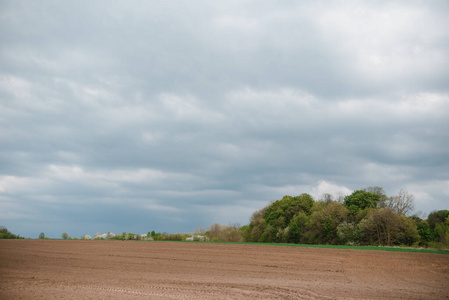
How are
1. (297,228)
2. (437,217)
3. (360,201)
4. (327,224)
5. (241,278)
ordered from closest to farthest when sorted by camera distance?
1. (241,278)
2. (327,224)
3. (360,201)
4. (297,228)
5. (437,217)

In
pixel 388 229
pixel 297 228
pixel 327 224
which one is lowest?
pixel 388 229

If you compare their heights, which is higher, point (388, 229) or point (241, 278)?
point (388, 229)

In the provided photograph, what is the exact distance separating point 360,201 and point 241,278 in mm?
47288

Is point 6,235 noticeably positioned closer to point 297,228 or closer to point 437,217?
point 297,228

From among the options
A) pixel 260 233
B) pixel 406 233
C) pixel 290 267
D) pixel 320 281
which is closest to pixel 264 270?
pixel 290 267

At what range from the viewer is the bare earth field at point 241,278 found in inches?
626

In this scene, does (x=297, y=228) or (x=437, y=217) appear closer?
(x=297, y=228)

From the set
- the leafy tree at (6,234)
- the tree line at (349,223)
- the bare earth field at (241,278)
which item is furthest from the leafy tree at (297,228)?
the leafy tree at (6,234)

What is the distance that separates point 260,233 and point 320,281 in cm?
6261

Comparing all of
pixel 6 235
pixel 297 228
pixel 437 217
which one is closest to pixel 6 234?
pixel 6 235

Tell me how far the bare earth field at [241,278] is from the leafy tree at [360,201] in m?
29.4

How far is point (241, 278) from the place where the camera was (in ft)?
69.9

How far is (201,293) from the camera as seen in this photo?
52.3 feet

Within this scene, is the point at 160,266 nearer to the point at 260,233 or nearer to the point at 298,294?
the point at 298,294
